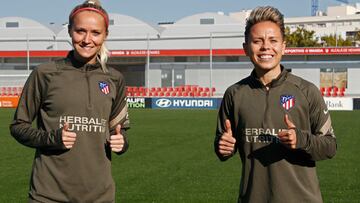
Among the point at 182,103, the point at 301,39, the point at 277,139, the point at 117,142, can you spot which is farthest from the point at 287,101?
the point at 301,39

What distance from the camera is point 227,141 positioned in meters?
3.75

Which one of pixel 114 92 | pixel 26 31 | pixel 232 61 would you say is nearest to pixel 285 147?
pixel 114 92

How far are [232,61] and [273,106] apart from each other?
51.8 m

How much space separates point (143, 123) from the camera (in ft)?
82.2

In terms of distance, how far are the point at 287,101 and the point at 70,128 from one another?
128cm

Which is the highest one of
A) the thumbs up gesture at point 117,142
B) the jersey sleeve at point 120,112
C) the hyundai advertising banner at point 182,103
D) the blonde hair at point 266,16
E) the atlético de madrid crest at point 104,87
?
the blonde hair at point 266,16

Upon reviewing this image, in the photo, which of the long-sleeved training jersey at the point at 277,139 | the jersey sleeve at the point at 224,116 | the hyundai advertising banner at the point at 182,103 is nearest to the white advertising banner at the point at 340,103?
the hyundai advertising banner at the point at 182,103

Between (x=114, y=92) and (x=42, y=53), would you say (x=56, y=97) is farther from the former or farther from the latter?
(x=42, y=53)

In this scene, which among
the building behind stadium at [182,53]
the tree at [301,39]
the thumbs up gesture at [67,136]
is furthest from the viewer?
the tree at [301,39]

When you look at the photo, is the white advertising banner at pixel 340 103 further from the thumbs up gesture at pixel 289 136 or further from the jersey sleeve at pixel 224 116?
the thumbs up gesture at pixel 289 136

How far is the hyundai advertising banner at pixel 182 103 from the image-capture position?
39.3 meters

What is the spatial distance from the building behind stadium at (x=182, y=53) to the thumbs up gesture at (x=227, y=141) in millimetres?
47426

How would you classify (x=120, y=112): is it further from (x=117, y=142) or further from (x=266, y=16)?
(x=266, y=16)

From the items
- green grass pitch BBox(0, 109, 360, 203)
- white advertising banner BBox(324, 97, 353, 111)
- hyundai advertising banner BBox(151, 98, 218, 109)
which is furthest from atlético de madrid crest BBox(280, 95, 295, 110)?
hyundai advertising banner BBox(151, 98, 218, 109)
